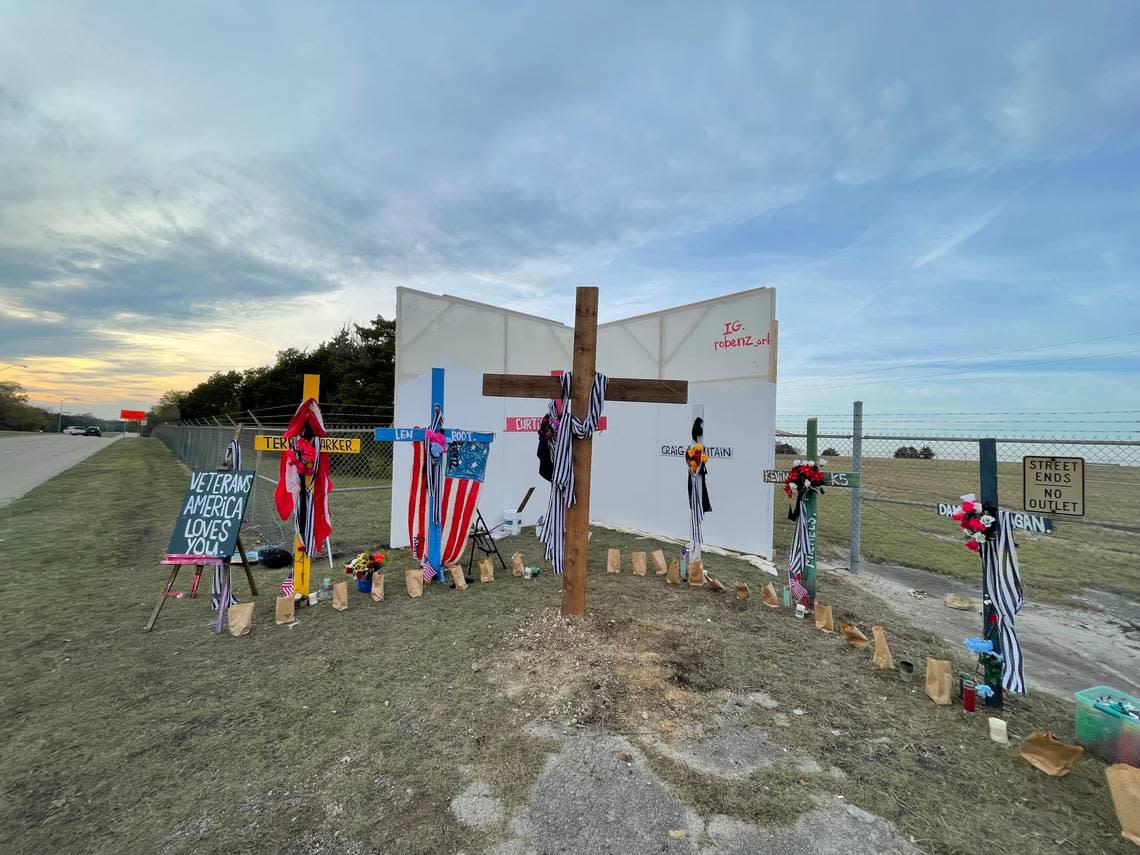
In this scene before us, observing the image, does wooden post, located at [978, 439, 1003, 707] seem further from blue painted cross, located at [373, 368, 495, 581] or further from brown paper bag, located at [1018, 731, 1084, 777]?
blue painted cross, located at [373, 368, 495, 581]

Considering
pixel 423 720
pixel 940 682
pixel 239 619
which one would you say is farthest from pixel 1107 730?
pixel 239 619

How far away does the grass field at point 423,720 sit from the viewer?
2.23 metres

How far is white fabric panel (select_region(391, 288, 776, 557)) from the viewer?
722 centimetres

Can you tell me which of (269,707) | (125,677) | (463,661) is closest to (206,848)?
(269,707)

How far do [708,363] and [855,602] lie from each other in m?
3.89

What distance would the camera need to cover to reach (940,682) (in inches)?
126

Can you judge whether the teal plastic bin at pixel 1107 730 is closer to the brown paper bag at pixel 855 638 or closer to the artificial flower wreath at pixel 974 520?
the artificial flower wreath at pixel 974 520

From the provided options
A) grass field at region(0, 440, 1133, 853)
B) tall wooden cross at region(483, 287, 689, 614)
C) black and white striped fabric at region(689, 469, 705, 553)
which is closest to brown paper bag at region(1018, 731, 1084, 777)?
grass field at region(0, 440, 1133, 853)

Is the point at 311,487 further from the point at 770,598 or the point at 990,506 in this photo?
the point at 990,506

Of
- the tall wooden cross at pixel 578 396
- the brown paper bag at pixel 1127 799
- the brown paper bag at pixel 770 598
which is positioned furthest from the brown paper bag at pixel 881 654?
the tall wooden cross at pixel 578 396

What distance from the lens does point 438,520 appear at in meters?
5.75

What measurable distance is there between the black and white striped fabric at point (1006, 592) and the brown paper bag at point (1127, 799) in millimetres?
1034

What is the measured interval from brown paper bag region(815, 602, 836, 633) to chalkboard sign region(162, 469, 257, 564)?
5.13m

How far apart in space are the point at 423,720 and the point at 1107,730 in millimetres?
3659
